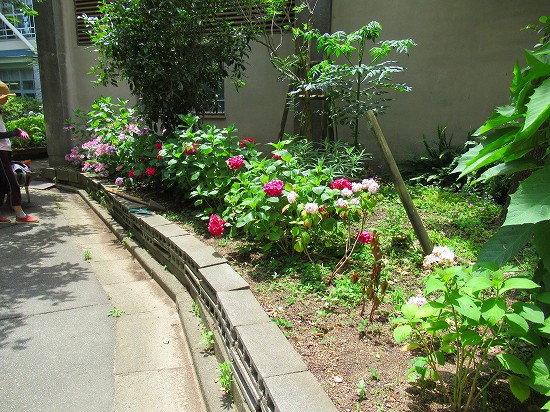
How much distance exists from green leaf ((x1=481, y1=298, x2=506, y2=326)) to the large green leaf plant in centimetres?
16

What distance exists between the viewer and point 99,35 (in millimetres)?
6230

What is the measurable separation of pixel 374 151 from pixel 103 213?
4728 mm

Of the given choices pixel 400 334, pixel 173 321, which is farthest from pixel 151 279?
pixel 400 334

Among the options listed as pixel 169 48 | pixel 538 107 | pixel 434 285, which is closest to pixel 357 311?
pixel 434 285

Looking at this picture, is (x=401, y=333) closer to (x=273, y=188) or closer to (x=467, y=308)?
(x=467, y=308)

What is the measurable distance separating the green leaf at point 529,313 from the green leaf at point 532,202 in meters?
0.39

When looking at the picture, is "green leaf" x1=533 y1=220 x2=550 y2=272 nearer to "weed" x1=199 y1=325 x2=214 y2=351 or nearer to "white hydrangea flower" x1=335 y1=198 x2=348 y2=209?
"white hydrangea flower" x1=335 y1=198 x2=348 y2=209

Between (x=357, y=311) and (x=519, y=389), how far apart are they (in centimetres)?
128

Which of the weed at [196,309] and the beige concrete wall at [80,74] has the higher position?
the beige concrete wall at [80,74]

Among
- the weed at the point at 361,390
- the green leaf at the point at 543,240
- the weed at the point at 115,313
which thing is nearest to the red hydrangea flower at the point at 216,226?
the weed at the point at 115,313

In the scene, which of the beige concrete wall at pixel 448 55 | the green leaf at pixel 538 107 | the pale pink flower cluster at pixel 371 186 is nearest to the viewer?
the green leaf at pixel 538 107

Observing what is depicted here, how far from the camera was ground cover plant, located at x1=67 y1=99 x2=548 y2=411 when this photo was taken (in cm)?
188

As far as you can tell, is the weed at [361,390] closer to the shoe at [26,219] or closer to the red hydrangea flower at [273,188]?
the red hydrangea flower at [273,188]

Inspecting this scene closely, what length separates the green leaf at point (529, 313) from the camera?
1585mm
